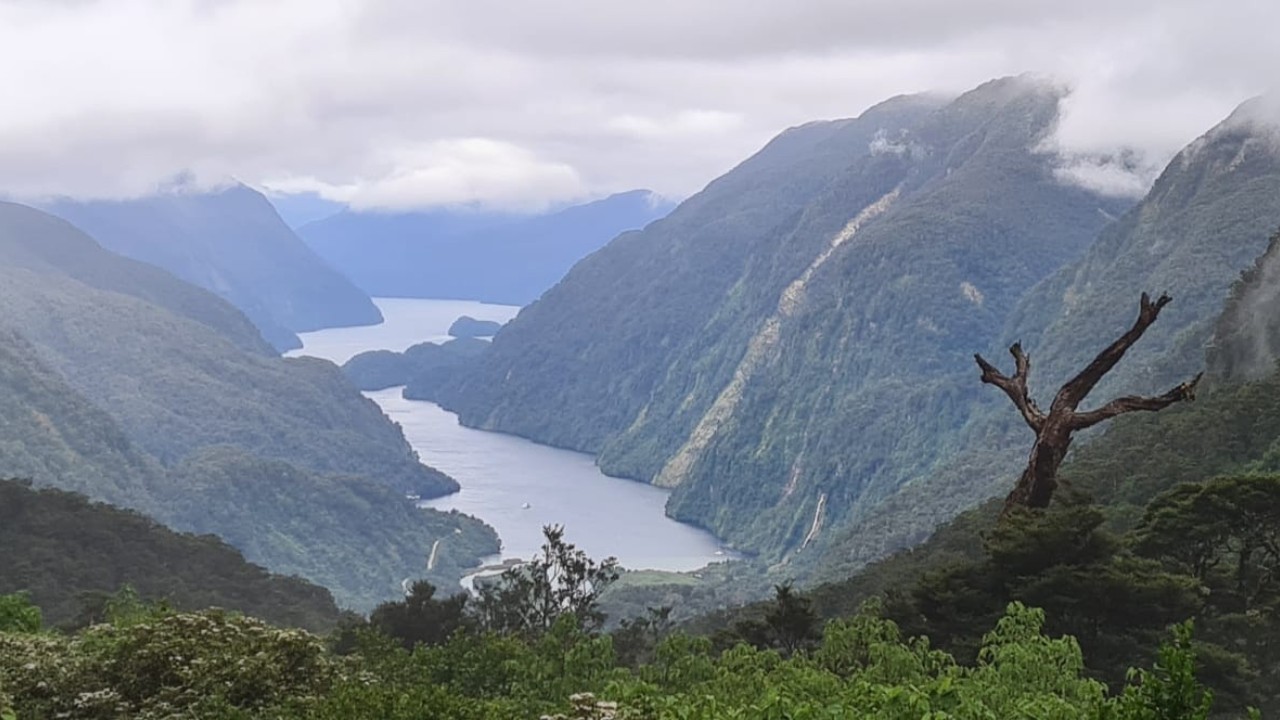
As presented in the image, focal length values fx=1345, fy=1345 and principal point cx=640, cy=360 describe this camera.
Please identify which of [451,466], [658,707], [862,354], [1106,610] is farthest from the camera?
[451,466]

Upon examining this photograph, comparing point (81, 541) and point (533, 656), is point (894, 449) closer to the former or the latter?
point (81, 541)

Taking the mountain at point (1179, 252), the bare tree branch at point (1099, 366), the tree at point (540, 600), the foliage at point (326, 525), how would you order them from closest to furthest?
the bare tree branch at point (1099, 366) → the tree at point (540, 600) → the mountain at point (1179, 252) → the foliage at point (326, 525)

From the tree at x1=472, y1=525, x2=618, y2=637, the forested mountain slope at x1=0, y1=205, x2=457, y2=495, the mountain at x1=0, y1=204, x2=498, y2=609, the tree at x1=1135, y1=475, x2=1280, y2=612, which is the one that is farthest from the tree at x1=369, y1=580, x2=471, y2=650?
the forested mountain slope at x1=0, y1=205, x2=457, y2=495

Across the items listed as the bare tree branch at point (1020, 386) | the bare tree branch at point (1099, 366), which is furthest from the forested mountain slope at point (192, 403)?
the bare tree branch at point (1099, 366)

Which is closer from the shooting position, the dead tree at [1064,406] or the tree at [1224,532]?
the dead tree at [1064,406]

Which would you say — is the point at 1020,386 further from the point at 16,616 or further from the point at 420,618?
the point at 420,618

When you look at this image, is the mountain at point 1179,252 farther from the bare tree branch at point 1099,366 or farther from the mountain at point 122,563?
the bare tree branch at point 1099,366

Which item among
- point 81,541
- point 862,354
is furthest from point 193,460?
point 862,354
